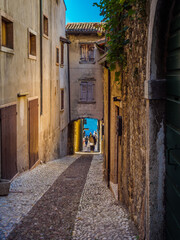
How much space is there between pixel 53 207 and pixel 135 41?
3815mm

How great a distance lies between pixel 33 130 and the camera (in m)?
11.4

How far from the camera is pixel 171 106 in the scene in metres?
3.26

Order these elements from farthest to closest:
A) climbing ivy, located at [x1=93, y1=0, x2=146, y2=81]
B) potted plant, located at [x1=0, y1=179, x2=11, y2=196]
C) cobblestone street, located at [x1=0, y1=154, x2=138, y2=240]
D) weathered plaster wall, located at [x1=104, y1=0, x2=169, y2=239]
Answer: potted plant, located at [x1=0, y1=179, x2=11, y2=196] → climbing ivy, located at [x1=93, y1=0, x2=146, y2=81] → cobblestone street, located at [x1=0, y1=154, x2=138, y2=240] → weathered plaster wall, located at [x1=104, y1=0, x2=169, y2=239]

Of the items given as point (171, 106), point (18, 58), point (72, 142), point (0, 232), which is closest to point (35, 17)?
point (18, 58)

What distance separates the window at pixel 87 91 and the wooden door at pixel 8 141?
1147 cm

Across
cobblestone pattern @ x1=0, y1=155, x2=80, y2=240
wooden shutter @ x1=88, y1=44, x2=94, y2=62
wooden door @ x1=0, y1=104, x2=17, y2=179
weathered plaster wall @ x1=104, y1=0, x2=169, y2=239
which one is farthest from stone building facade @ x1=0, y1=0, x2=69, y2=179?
weathered plaster wall @ x1=104, y1=0, x2=169, y2=239

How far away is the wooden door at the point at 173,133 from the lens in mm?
2980

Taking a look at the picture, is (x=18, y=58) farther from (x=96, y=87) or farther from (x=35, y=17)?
(x=96, y=87)

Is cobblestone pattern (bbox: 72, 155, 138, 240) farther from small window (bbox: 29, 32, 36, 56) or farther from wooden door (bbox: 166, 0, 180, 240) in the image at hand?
small window (bbox: 29, 32, 36, 56)

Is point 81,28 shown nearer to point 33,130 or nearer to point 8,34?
point 33,130

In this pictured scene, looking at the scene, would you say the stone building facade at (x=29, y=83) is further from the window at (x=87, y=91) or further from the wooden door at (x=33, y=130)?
the window at (x=87, y=91)

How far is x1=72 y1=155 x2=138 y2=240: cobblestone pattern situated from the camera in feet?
15.6

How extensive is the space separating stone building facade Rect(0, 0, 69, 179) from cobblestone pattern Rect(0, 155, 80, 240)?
411 millimetres

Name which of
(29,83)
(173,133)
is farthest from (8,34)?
(173,133)
